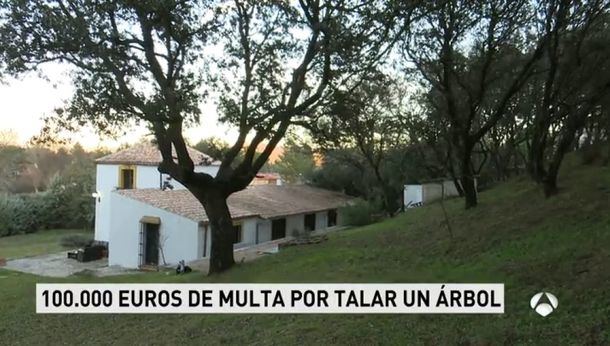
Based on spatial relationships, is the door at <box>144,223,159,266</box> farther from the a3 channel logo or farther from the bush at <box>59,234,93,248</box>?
the a3 channel logo

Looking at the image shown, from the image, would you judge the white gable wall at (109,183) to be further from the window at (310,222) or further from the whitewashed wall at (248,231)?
the window at (310,222)

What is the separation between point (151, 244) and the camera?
77.9ft

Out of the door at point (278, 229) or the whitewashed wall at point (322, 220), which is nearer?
the door at point (278, 229)

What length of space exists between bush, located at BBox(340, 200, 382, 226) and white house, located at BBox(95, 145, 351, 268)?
2738mm

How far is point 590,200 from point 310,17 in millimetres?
7560

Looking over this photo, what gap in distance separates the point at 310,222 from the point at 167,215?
1098cm

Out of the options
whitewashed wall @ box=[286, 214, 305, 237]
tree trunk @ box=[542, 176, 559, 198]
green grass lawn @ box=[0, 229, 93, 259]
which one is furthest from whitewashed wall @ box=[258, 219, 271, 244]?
tree trunk @ box=[542, 176, 559, 198]

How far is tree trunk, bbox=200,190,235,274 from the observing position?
13.4m

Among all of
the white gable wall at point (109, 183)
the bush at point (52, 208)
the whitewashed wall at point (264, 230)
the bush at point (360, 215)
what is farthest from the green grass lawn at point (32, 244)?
the bush at point (360, 215)

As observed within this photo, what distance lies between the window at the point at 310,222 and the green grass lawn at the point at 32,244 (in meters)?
15.0

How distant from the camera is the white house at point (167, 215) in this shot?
879 inches

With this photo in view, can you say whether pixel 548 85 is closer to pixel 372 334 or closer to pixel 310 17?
pixel 310 17

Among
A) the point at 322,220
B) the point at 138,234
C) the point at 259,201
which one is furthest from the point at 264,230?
the point at 322,220

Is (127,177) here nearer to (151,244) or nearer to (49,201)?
(151,244)
